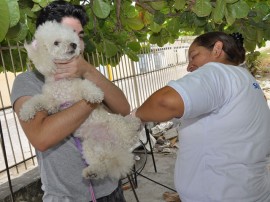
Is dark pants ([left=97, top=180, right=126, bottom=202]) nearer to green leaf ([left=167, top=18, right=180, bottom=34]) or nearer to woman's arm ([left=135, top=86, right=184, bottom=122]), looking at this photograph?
woman's arm ([left=135, top=86, right=184, bottom=122])

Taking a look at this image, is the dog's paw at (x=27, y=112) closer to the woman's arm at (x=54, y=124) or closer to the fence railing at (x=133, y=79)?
the woman's arm at (x=54, y=124)

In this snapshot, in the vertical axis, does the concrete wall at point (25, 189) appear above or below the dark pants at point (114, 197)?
below

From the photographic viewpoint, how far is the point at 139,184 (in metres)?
3.98

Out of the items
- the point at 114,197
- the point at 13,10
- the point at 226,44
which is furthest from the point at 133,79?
the point at 13,10

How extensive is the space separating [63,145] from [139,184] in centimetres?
276

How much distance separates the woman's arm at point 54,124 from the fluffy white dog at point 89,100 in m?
0.03

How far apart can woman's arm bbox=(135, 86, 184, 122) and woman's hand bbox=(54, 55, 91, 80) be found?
0.33 m

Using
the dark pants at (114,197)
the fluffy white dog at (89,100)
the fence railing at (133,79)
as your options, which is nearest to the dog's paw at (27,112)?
the fluffy white dog at (89,100)

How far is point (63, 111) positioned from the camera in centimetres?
123

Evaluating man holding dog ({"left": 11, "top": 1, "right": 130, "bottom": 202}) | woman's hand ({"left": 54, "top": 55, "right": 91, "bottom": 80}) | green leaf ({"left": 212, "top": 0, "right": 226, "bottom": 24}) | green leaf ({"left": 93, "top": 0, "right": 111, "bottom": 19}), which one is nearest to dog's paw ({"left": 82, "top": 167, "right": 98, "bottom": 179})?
man holding dog ({"left": 11, "top": 1, "right": 130, "bottom": 202})

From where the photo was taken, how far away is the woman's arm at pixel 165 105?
116 cm

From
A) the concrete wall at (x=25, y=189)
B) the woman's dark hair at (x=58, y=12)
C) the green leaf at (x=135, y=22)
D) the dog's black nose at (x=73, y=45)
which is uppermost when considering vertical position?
the woman's dark hair at (x=58, y=12)

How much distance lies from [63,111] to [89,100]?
114mm

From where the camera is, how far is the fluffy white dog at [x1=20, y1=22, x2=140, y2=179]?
122 cm
